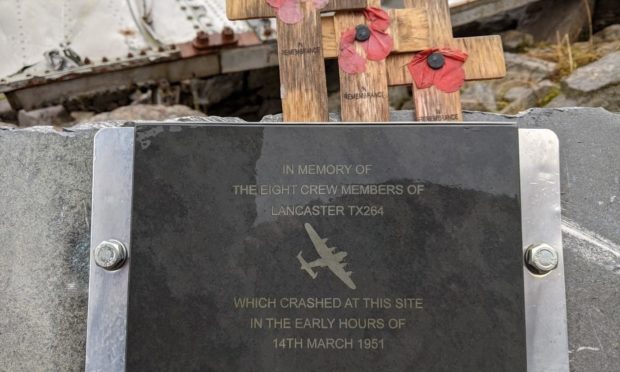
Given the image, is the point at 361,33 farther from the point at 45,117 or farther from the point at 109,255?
the point at 45,117

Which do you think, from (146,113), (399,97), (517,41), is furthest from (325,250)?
(517,41)

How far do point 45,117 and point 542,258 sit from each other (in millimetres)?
3406

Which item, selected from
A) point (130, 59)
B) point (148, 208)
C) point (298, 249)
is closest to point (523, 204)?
point (298, 249)

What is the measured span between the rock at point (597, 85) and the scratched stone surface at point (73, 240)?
3.48ft

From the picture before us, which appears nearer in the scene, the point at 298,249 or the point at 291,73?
the point at 298,249

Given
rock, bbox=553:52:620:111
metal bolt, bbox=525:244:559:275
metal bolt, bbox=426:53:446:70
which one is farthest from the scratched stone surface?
rock, bbox=553:52:620:111

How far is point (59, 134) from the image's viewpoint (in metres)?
2.14

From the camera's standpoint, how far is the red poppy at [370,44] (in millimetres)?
2125

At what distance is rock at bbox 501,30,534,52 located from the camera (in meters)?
4.28

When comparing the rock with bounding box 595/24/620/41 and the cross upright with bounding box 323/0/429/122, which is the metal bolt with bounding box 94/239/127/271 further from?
the rock with bounding box 595/24/620/41

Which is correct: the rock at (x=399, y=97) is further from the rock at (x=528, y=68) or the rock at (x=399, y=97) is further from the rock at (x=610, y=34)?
the rock at (x=610, y=34)

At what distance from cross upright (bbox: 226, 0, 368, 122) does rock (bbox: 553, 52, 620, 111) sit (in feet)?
5.38

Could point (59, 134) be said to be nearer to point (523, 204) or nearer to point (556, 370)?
point (523, 204)

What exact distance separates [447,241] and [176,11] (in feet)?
9.42
